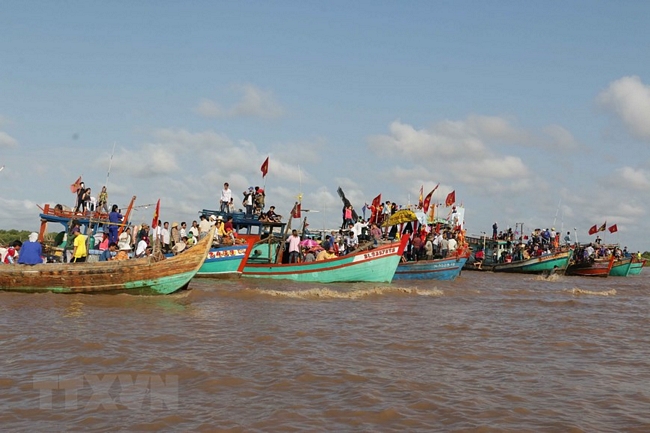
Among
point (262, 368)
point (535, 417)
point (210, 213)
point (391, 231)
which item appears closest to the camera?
point (535, 417)

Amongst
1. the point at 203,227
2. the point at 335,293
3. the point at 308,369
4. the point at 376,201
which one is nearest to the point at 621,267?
the point at 376,201

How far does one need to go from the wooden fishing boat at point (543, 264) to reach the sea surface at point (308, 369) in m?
24.6

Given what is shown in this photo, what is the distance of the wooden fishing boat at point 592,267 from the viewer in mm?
37375

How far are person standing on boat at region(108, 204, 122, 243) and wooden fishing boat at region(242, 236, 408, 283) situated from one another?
16.1 feet

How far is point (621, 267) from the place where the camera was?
3953 centimetres

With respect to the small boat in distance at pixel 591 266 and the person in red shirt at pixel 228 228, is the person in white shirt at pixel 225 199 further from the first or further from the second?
the small boat in distance at pixel 591 266

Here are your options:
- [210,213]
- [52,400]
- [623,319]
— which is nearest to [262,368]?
[52,400]

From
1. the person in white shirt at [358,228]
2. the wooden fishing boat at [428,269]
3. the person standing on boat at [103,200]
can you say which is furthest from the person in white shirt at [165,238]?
the wooden fishing boat at [428,269]

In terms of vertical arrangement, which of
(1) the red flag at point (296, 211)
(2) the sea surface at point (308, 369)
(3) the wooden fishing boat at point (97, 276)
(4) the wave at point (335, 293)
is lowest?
(2) the sea surface at point (308, 369)

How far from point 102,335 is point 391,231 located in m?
21.5

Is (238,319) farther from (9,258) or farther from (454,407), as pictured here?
(9,258)

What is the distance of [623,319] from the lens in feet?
45.3

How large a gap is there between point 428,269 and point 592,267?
58.0ft

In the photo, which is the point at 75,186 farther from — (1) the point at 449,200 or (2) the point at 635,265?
(2) the point at 635,265
